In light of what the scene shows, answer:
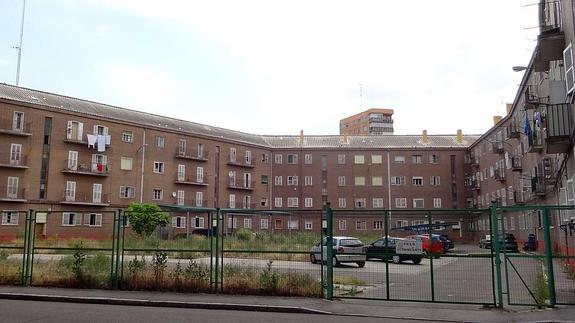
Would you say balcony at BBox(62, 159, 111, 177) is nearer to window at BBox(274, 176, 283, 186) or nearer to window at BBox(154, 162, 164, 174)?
window at BBox(154, 162, 164, 174)

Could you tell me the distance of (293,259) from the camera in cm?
1411

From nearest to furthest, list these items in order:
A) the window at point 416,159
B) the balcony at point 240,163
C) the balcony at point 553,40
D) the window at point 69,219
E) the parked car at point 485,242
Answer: the parked car at point 485,242 < the window at point 69,219 < the balcony at point 553,40 < the balcony at point 240,163 < the window at point 416,159

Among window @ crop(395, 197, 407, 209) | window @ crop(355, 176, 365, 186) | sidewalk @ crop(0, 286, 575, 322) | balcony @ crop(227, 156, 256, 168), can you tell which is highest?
balcony @ crop(227, 156, 256, 168)

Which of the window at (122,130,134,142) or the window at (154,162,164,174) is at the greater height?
the window at (122,130,134,142)

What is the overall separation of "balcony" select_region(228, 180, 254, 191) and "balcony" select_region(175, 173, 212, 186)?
4133 mm

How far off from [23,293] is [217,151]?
5464cm

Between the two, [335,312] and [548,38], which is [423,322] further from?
[548,38]

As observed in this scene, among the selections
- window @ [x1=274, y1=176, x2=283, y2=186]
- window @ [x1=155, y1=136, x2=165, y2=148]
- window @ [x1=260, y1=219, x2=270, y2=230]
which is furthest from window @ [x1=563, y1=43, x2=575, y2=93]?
window @ [x1=274, y1=176, x2=283, y2=186]

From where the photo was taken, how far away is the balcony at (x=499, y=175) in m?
56.3

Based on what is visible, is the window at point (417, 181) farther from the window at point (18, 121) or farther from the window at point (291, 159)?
the window at point (18, 121)

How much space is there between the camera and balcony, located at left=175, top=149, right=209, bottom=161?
63.6 m

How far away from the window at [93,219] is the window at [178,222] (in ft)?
7.98

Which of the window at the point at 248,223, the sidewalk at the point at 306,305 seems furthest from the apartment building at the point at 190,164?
the sidewalk at the point at 306,305

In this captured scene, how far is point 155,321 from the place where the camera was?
1033 cm
